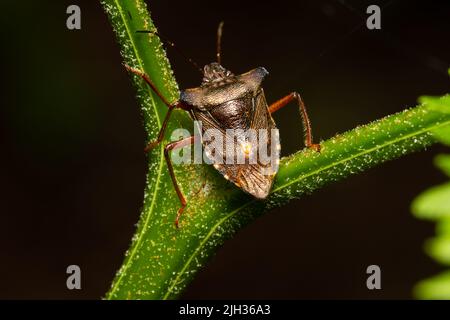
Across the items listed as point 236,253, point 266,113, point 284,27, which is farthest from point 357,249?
point 266,113

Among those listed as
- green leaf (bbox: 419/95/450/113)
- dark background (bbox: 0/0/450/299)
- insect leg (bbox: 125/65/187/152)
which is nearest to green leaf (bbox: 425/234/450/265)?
green leaf (bbox: 419/95/450/113)

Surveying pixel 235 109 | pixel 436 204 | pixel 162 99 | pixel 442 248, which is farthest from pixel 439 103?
pixel 235 109

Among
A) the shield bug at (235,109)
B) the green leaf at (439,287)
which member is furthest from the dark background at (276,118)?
the green leaf at (439,287)

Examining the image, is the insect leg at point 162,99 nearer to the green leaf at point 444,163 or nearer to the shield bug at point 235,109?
the shield bug at point 235,109

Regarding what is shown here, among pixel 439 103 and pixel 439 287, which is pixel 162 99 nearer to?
pixel 439 103

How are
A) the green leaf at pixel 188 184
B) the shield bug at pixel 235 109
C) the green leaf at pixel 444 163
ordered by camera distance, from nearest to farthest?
1. the green leaf at pixel 444 163
2. the green leaf at pixel 188 184
3. the shield bug at pixel 235 109

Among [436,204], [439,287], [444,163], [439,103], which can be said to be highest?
[439,103]

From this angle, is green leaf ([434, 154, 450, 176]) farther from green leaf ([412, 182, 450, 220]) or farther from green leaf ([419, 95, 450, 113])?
green leaf ([419, 95, 450, 113])

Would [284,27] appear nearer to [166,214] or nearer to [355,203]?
[355,203]
